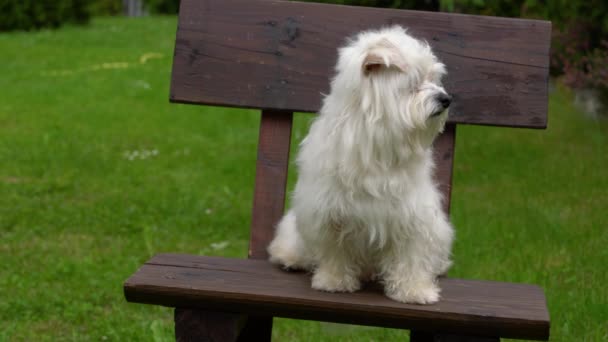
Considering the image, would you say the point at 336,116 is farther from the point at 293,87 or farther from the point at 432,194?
the point at 293,87

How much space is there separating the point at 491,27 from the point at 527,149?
455 cm

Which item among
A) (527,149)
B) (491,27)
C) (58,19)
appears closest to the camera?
(491,27)

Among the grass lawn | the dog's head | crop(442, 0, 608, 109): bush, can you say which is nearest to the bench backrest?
the dog's head

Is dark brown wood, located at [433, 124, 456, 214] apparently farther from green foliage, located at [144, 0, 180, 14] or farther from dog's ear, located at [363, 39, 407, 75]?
green foliage, located at [144, 0, 180, 14]

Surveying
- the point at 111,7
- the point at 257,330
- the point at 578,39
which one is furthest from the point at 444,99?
the point at 111,7

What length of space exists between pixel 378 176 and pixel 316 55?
0.98 metres

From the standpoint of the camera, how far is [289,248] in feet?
11.3

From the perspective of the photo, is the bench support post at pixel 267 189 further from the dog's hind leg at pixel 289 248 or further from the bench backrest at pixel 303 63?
the dog's hind leg at pixel 289 248

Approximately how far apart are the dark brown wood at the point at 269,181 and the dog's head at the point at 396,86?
927 mm

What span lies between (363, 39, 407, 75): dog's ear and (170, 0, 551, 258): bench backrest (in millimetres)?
904

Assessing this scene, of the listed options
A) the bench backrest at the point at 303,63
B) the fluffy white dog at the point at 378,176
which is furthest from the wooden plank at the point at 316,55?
the fluffy white dog at the point at 378,176

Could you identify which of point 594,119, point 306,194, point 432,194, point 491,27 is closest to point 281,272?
point 306,194

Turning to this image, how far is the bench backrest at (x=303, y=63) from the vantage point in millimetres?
3746

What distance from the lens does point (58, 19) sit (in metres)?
21.6
